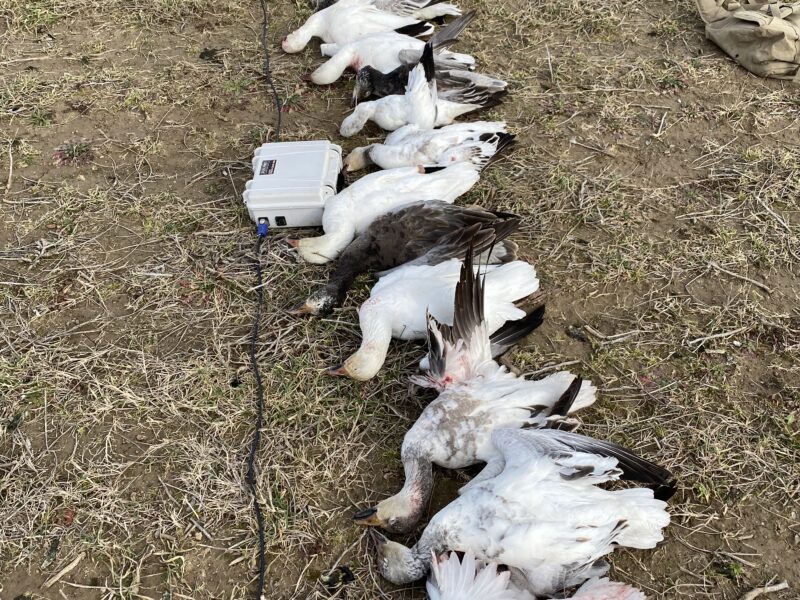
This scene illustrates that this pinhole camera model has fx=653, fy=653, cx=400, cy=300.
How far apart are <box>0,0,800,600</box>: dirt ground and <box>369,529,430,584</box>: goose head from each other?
89 mm

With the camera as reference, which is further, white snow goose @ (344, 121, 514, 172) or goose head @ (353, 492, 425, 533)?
white snow goose @ (344, 121, 514, 172)

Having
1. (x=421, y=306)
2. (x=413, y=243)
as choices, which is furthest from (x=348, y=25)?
(x=421, y=306)

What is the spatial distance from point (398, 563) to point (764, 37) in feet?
16.5

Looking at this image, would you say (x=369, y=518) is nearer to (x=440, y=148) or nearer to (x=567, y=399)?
(x=567, y=399)

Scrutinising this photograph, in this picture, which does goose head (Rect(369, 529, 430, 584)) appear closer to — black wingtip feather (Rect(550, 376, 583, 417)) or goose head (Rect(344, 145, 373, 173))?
black wingtip feather (Rect(550, 376, 583, 417))

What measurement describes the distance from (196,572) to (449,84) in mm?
3782

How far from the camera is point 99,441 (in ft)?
11.1

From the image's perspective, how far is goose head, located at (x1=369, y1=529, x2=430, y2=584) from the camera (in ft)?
9.15

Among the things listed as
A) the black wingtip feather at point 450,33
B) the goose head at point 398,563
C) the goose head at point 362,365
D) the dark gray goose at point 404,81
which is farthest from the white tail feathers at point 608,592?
the black wingtip feather at point 450,33

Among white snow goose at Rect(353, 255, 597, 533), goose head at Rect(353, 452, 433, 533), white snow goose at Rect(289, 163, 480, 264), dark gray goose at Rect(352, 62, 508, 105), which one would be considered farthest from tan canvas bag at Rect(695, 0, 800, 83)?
goose head at Rect(353, 452, 433, 533)

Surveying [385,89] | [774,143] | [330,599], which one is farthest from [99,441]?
[774,143]

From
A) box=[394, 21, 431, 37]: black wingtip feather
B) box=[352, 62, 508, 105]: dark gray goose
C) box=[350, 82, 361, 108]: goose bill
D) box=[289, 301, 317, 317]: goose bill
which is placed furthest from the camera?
box=[394, 21, 431, 37]: black wingtip feather

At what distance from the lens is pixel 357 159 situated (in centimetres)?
465

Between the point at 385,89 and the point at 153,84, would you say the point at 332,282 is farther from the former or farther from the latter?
the point at 153,84
